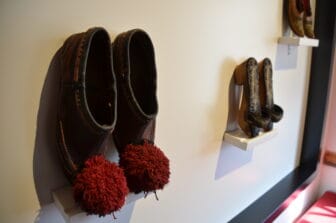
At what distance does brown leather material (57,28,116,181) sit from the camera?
509mm

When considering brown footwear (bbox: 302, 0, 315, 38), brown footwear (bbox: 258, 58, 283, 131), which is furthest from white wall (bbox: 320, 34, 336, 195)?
brown footwear (bbox: 258, 58, 283, 131)

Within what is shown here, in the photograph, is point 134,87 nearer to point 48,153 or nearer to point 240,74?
point 48,153

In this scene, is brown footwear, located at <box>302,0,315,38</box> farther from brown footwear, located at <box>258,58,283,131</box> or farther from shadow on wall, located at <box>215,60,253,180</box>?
shadow on wall, located at <box>215,60,253,180</box>

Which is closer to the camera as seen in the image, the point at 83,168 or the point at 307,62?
the point at 83,168

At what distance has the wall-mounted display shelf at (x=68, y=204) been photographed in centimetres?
53

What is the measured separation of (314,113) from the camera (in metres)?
1.63

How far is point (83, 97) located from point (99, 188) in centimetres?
17

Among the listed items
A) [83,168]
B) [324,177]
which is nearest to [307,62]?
[324,177]

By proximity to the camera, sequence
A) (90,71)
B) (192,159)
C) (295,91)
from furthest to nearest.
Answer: (295,91), (192,159), (90,71)

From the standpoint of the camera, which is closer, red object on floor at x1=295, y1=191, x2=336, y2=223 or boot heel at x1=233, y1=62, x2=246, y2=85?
boot heel at x1=233, y1=62, x2=246, y2=85

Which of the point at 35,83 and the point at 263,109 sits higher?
the point at 35,83

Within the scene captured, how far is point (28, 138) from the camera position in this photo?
55 centimetres

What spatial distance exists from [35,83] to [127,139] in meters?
0.22

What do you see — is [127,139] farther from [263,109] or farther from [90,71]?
→ [263,109]
